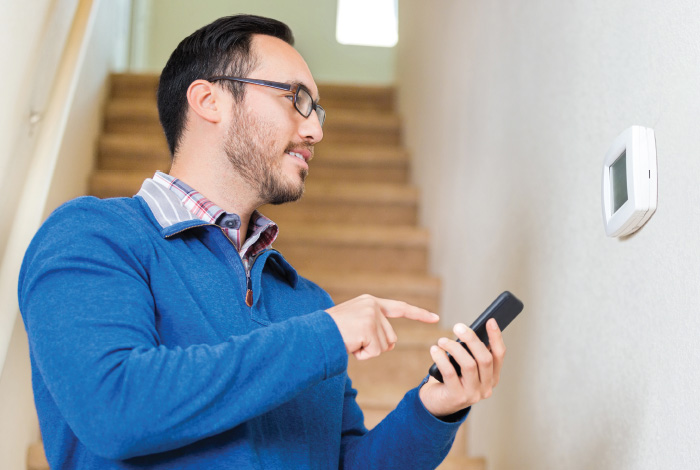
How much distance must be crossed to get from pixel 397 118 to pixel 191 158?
114 inches

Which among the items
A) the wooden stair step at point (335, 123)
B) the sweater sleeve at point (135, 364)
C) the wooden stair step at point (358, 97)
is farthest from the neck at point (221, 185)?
the wooden stair step at point (358, 97)

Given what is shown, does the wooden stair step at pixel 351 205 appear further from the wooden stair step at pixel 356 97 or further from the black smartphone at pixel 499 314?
the black smartphone at pixel 499 314

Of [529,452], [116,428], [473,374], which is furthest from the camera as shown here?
[529,452]

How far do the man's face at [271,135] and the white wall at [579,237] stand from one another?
0.51 metres

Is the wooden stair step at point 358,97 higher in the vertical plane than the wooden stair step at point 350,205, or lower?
higher

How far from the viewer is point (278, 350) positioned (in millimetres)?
790

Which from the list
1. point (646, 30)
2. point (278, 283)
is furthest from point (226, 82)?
point (646, 30)

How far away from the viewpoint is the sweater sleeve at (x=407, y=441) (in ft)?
3.49

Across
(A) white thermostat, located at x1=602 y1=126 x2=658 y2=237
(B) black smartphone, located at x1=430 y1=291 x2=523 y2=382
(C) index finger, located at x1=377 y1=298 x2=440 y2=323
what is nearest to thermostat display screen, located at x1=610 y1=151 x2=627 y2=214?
(A) white thermostat, located at x1=602 y1=126 x2=658 y2=237

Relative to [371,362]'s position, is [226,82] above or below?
above

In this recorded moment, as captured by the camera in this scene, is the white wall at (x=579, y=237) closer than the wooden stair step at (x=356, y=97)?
Yes

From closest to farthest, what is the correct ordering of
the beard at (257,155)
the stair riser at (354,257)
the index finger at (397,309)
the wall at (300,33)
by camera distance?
the index finger at (397,309), the beard at (257,155), the stair riser at (354,257), the wall at (300,33)

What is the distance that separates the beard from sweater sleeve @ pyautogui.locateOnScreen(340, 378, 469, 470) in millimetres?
394

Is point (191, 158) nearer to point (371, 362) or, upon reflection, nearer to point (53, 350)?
point (53, 350)
